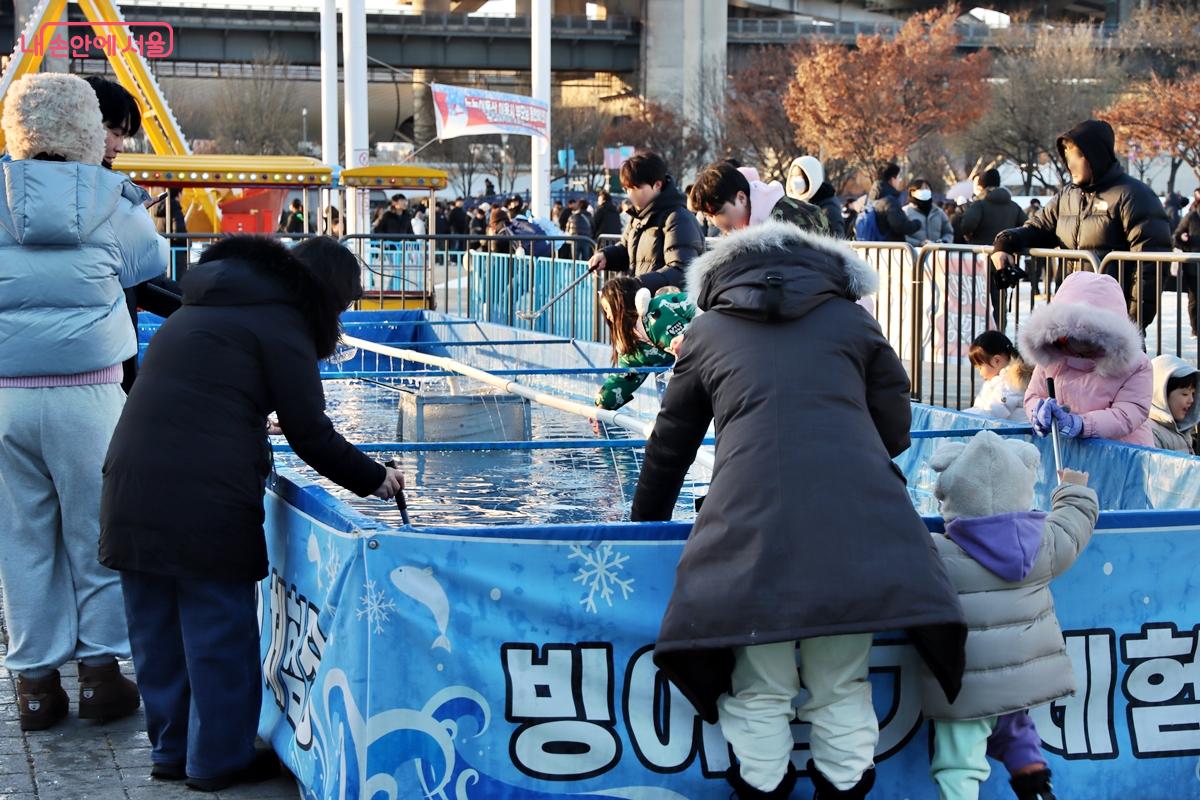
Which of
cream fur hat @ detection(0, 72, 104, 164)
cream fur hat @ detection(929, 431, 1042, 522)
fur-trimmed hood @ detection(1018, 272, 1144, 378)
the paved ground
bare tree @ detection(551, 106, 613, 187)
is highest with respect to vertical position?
bare tree @ detection(551, 106, 613, 187)

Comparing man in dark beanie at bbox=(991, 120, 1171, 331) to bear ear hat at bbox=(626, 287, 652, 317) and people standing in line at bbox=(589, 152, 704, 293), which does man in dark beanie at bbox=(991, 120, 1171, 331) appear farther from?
bear ear hat at bbox=(626, 287, 652, 317)

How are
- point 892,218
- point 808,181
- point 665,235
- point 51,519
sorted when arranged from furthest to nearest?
point 892,218, point 808,181, point 665,235, point 51,519

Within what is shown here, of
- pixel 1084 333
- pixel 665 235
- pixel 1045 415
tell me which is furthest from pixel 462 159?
pixel 1045 415

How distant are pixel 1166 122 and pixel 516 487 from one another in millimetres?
44113

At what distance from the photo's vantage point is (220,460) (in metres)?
4.82

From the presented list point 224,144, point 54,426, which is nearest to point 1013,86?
point 224,144

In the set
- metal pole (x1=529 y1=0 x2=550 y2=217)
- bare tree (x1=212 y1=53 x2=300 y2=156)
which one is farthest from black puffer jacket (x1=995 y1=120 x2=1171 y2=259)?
bare tree (x1=212 y1=53 x2=300 y2=156)

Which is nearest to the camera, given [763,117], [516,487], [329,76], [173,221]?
[516,487]

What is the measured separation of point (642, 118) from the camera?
281 ft

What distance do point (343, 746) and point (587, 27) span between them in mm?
90742

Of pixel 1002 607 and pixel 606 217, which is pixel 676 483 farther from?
pixel 606 217

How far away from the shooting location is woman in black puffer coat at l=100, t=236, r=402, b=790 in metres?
4.81

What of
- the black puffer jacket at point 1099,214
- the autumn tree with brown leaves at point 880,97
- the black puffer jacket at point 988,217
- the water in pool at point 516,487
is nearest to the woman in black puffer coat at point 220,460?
the water in pool at point 516,487

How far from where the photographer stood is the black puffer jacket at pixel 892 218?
60.8 ft
